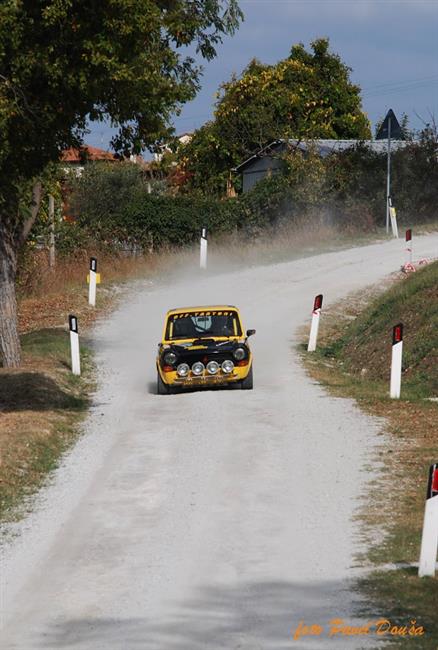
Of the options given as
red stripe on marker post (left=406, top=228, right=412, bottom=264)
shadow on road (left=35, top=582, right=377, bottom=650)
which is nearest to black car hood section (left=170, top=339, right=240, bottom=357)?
shadow on road (left=35, top=582, right=377, bottom=650)

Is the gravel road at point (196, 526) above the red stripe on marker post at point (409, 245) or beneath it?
beneath

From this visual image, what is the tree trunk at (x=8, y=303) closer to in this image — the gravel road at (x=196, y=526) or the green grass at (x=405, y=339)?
the gravel road at (x=196, y=526)

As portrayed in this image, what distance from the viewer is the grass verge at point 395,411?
8.90 metres

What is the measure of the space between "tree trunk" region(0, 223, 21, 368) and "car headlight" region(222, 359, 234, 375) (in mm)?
4132

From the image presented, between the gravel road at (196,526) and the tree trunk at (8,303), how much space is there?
5.85 feet

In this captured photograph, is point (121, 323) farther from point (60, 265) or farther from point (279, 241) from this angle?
point (279, 241)

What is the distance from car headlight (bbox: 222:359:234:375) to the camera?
19562mm

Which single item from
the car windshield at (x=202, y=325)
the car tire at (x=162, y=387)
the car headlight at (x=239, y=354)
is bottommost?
the car tire at (x=162, y=387)

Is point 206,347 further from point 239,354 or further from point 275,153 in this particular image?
point 275,153

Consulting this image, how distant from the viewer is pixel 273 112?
64938mm

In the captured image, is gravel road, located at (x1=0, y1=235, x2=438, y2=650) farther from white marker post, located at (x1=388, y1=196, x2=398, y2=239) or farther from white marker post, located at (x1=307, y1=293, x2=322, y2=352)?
white marker post, located at (x1=388, y1=196, x2=398, y2=239)

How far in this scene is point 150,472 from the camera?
45.1 feet

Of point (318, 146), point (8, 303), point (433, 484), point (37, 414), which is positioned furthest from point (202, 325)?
point (318, 146)

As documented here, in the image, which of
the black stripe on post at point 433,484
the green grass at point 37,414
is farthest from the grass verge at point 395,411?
the green grass at point 37,414
